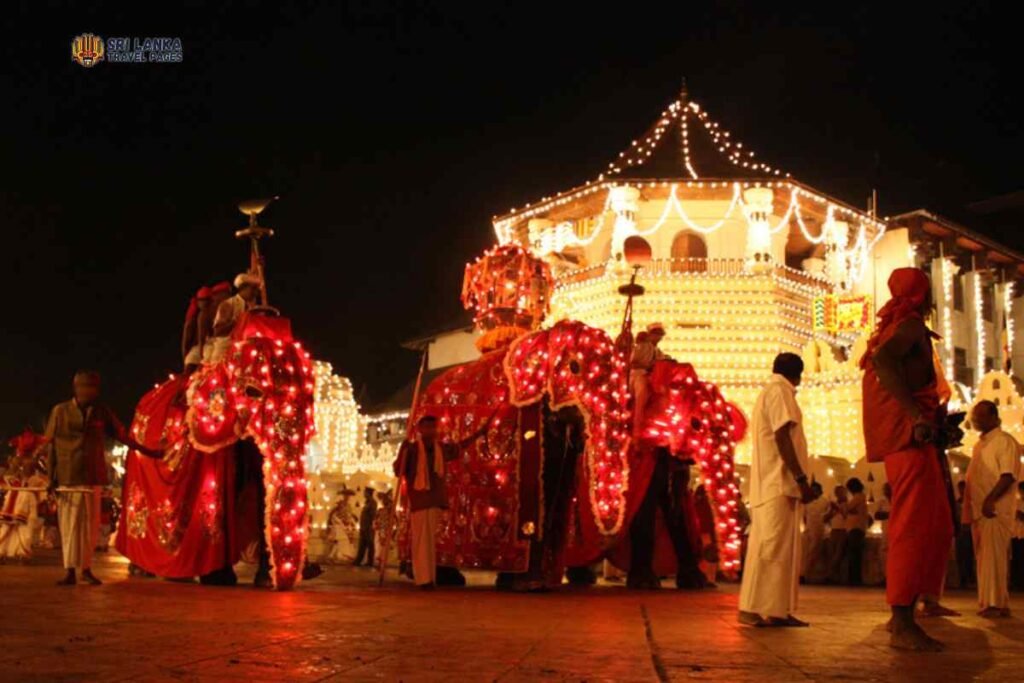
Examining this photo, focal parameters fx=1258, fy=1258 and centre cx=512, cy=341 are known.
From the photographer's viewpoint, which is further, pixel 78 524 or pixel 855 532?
pixel 855 532

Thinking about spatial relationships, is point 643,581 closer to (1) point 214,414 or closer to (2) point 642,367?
(2) point 642,367

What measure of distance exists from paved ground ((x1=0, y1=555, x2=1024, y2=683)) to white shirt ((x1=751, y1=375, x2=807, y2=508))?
787 mm

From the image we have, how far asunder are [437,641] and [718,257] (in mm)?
25437

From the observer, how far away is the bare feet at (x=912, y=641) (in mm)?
5852

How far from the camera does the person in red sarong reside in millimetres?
6090

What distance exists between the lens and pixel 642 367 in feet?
40.1

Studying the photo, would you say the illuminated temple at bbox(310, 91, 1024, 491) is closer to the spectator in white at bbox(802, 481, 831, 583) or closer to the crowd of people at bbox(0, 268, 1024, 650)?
the spectator in white at bbox(802, 481, 831, 583)

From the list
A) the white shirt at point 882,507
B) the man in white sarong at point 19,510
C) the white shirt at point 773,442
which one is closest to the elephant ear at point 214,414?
the white shirt at point 773,442

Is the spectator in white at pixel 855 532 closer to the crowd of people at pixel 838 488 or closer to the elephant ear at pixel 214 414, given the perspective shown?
the crowd of people at pixel 838 488

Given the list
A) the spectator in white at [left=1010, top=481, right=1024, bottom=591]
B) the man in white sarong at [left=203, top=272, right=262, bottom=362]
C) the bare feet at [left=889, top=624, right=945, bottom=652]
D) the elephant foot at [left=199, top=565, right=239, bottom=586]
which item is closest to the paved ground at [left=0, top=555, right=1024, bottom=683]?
the bare feet at [left=889, top=624, right=945, bottom=652]

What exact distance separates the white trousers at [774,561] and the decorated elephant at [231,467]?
13.4ft

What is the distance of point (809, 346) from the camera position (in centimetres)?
2831

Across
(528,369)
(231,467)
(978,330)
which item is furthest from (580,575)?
(978,330)

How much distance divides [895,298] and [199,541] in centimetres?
638
